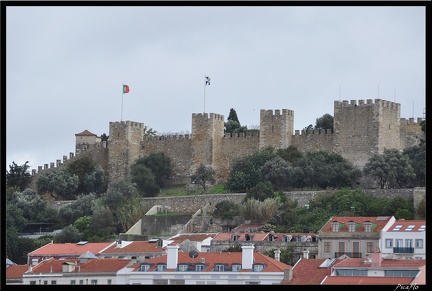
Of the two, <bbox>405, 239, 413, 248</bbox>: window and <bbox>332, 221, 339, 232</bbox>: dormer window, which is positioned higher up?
<bbox>332, 221, 339, 232</bbox>: dormer window

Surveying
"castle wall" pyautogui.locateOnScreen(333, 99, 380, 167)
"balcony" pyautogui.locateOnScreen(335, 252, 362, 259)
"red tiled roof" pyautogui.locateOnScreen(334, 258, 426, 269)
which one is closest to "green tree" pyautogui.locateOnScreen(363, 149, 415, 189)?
"castle wall" pyautogui.locateOnScreen(333, 99, 380, 167)

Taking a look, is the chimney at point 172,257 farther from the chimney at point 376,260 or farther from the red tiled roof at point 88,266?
the chimney at point 376,260

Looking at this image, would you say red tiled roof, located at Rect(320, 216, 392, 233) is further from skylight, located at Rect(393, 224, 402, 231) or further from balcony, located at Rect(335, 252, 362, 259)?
balcony, located at Rect(335, 252, 362, 259)

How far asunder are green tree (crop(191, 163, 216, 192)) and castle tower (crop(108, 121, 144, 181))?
13.1 ft

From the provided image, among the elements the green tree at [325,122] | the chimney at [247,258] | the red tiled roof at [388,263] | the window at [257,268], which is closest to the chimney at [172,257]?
the chimney at [247,258]

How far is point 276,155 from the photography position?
6331cm

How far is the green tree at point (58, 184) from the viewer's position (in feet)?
220

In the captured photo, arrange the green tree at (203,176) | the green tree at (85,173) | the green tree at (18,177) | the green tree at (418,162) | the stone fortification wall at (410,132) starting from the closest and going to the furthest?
the green tree at (418,162), the stone fortification wall at (410,132), the green tree at (203,176), the green tree at (85,173), the green tree at (18,177)

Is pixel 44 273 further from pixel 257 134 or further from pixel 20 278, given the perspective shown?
pixel 257 134

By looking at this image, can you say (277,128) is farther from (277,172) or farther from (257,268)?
(257,268)

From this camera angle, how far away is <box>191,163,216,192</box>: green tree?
65.1 metres

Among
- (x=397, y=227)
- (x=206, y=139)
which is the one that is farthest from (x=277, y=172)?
(x=397, y=227)

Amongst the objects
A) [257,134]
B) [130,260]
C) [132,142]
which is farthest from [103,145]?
[130,260]

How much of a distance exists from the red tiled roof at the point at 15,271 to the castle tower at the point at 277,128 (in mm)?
15789
